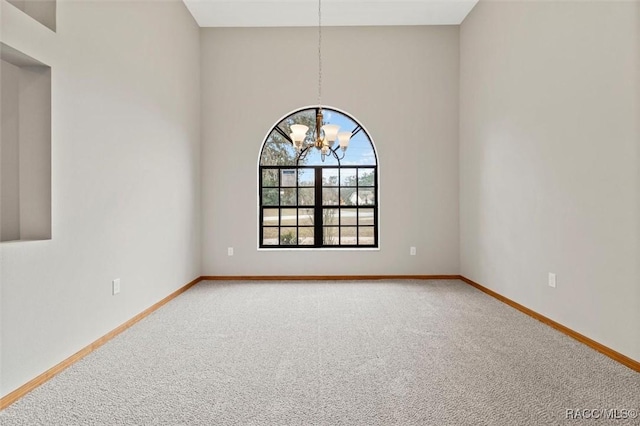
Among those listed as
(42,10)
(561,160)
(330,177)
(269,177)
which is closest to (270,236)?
(269,177)

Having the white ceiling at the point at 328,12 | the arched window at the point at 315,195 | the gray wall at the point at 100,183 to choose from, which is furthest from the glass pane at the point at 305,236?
the white ceiling at the point at 328,12

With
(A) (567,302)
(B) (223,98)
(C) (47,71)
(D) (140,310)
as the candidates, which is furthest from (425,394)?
(B) (223,98)

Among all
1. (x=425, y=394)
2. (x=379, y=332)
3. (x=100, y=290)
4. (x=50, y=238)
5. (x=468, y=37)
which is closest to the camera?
(x=425, y=394)

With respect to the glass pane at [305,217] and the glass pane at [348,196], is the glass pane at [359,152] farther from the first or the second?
the glass pane at [305,217]

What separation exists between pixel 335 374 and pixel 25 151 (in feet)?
7.43

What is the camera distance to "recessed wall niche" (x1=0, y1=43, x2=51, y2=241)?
2035 mm

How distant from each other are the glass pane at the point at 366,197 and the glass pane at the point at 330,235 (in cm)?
52

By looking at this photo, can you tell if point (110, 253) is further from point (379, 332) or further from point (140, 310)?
point (379, 332)

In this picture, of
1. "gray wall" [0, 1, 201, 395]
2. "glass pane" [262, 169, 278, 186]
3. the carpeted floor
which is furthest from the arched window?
the carpeted floor

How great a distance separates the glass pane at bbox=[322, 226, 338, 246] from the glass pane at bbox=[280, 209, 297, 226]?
1.50ft

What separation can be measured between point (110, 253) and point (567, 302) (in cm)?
357

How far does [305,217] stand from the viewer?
4.91 meters

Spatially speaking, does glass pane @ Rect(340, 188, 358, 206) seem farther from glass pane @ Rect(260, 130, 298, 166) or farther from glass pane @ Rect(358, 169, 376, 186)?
glass pane @ Rect(260, 130, 298, 166)

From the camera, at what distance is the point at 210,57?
4.69 m
